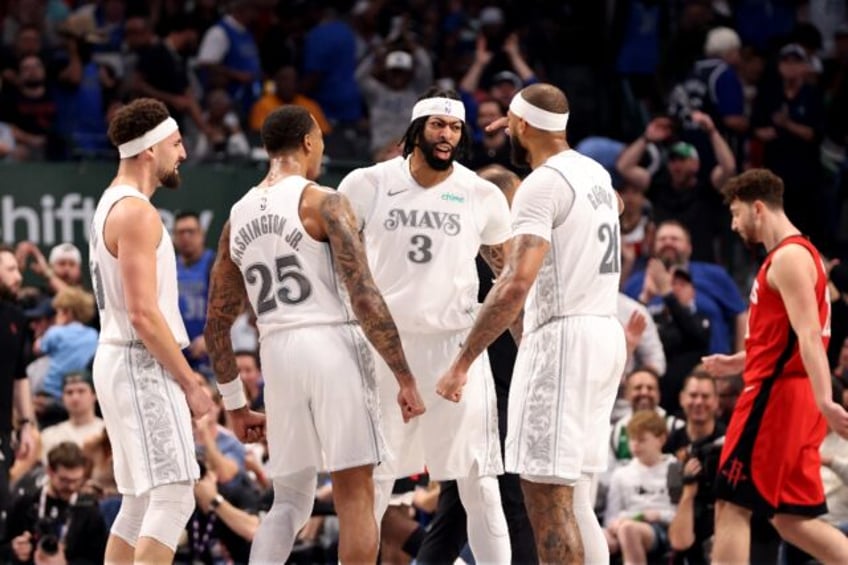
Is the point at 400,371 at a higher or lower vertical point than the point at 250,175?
lower

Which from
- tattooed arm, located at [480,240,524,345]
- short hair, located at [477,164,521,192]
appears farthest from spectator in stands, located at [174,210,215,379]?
tattooed arm, located at [480,240,524,345]

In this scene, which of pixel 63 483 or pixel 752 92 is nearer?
pixel 63 483

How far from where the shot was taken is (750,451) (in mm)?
10188

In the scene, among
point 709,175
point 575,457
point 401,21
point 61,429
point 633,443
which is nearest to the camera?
point 575,457

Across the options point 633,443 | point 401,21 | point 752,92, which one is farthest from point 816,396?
point 401,21

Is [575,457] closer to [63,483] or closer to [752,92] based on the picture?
[63,483]

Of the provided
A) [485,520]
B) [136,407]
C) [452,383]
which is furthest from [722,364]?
[136,407]

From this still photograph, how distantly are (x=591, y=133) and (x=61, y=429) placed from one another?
736cm

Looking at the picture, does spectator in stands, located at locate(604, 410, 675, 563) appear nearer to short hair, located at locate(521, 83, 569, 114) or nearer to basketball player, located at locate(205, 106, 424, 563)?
basketball player, located at locate(205, 106, 424, 563)

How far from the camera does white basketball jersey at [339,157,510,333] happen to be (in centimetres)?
1015

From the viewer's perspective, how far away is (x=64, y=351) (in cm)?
1527

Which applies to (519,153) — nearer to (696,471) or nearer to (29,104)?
(696,471)

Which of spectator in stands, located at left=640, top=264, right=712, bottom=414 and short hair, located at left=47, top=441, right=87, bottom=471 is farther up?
spectator in stands, located at left=640, top=264, right=712, bottom=414

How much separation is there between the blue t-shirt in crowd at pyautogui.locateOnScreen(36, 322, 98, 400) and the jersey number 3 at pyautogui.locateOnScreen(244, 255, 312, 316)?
5733 millimetres
